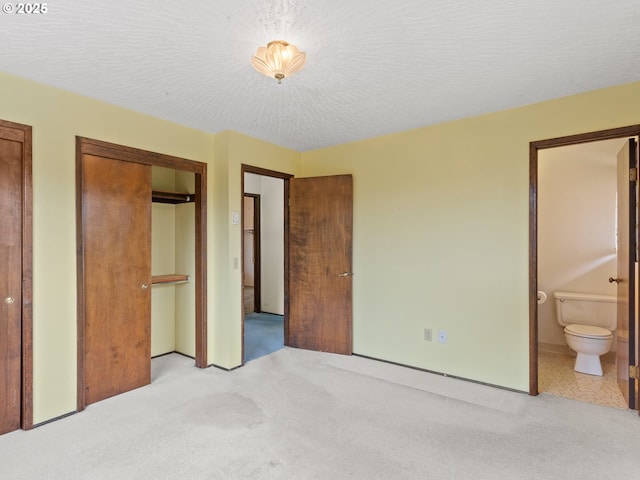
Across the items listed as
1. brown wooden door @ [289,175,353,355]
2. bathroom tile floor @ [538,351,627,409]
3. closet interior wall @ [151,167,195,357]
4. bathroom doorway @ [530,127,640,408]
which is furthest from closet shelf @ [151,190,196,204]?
bathroom tile floor @ [538,351,627,409]

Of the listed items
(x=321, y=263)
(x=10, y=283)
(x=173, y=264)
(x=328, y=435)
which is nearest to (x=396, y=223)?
(x=321, y=263)

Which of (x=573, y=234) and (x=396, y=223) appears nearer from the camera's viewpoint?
(x=396, y=223)

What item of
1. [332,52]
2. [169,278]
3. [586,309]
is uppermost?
[332,52]

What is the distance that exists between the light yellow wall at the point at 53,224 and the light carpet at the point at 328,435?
290mm

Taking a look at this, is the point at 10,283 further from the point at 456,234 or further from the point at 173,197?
the point at 456,234

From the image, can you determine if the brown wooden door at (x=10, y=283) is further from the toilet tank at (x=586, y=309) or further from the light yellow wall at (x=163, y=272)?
the toilet tank at (x=586, y=309)

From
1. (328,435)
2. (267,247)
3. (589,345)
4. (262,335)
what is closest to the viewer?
(328,435)

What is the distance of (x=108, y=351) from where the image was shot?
2674 mm

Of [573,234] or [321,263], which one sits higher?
[573,234]

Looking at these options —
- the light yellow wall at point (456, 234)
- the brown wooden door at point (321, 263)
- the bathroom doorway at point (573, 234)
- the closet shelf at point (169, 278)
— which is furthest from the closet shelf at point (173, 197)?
the bathroom doorway at point (573, 234)

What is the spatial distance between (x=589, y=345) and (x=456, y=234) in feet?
5.28

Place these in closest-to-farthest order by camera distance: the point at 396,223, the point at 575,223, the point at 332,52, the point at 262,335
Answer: the point at 332,52 < the point at 396,223 < the point at 575,223 < the point at 262,335

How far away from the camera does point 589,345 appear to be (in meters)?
3.07

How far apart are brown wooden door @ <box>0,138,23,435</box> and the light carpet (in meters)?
0.24
